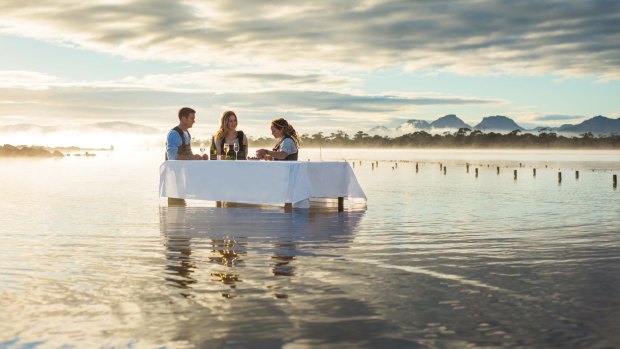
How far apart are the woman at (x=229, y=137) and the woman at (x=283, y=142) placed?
55 centimetres

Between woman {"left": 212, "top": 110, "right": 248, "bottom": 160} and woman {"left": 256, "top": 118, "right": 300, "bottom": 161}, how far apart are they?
1.79ft

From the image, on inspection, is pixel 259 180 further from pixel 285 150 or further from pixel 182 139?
pixel 182 139

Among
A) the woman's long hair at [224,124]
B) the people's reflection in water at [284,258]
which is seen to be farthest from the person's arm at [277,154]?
the people's reflection in water at [284,258]

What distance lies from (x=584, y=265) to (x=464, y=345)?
177 inches

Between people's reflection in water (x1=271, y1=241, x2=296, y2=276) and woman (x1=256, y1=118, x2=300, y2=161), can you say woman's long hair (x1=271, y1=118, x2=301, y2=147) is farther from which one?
people's reflection in water (x1=271, y1=241, x2=296, y2=276)

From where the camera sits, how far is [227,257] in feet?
32.5

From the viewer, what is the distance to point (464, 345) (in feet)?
17.7

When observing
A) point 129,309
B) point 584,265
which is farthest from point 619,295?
point 129,309

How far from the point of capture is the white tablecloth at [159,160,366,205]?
16266 mm

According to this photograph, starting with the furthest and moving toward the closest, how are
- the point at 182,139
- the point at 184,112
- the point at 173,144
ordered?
the point at 173,144, the point at 182,139, the point at 184,112

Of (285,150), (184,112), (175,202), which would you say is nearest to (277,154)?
(285,150)

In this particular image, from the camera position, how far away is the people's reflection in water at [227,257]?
26.5 ft

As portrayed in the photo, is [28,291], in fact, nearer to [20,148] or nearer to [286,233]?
[286,233]

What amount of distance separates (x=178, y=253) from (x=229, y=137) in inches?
273
